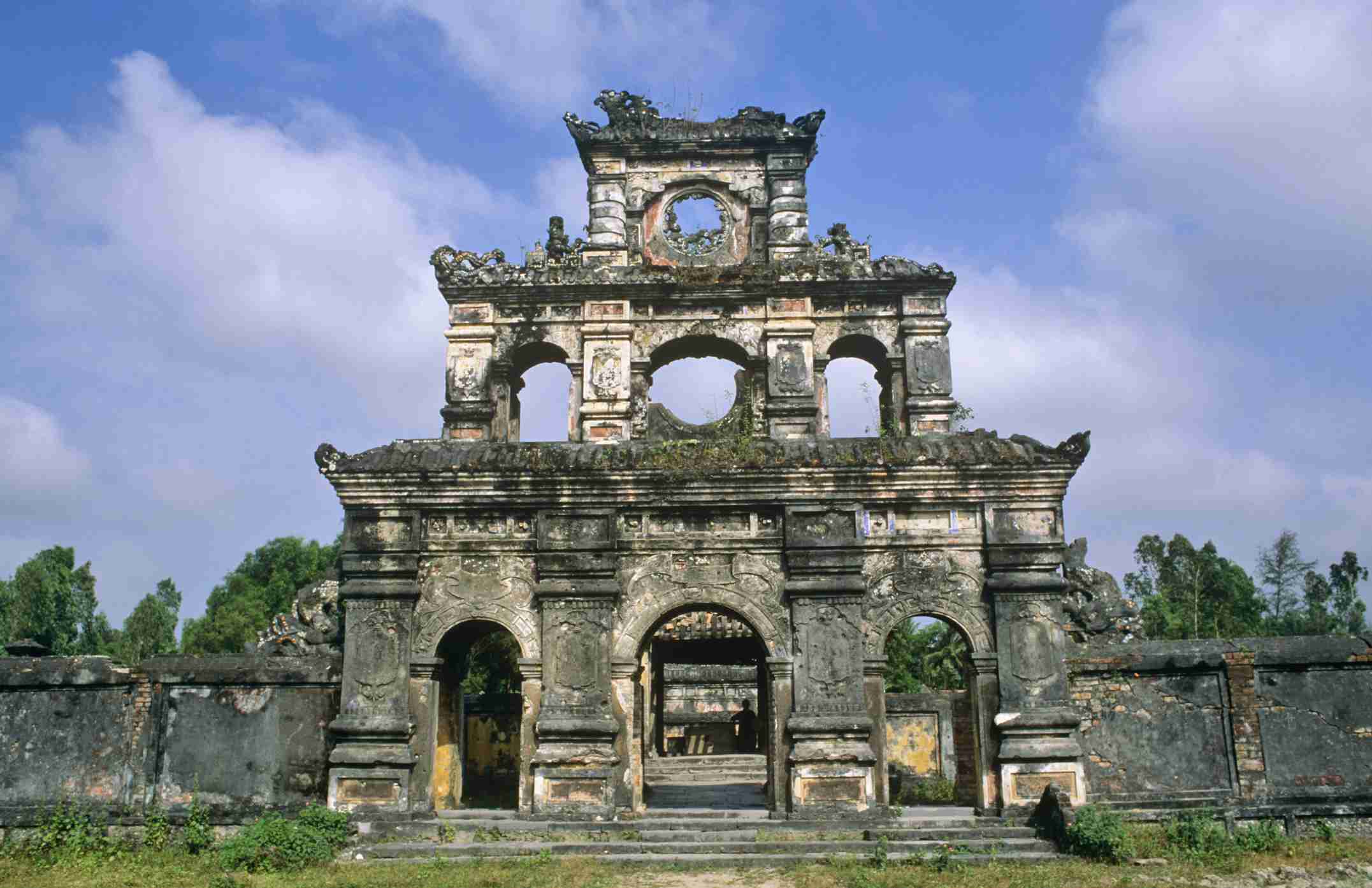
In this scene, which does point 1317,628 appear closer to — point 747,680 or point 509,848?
point 747,680

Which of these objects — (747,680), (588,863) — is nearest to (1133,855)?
(588,863)

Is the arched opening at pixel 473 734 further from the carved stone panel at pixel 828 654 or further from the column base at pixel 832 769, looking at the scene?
the column base at pixel 832 769

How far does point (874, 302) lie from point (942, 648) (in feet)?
57.1

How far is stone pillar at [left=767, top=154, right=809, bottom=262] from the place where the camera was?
58.5 feet

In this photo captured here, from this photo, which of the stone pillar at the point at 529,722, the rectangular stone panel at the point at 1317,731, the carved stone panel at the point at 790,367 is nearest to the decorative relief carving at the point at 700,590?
the stone pillar at the point at 529,722

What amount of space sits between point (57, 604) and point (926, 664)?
32.0 m

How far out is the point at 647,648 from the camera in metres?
14.6

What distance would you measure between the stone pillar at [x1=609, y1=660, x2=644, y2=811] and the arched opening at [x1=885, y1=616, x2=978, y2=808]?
337 cm

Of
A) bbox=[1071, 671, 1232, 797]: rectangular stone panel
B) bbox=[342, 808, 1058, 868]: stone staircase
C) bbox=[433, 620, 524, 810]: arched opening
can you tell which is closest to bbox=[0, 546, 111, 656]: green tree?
bbox=[433, 620, 524, 810]: arched opening

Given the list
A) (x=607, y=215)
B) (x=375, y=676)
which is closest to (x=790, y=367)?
(x=607, y=215)

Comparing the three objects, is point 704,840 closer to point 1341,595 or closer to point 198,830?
point 198,830

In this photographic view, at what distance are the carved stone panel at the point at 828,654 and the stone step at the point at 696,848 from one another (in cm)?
173

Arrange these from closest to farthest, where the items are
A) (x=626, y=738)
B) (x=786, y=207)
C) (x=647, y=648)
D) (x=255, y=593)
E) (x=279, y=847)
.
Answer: (x=279, y=847)
(x=626, y=738)
(x=647, y=648)
(x=786, y=207)
(x=255, y=593)

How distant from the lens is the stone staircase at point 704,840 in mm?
11633
